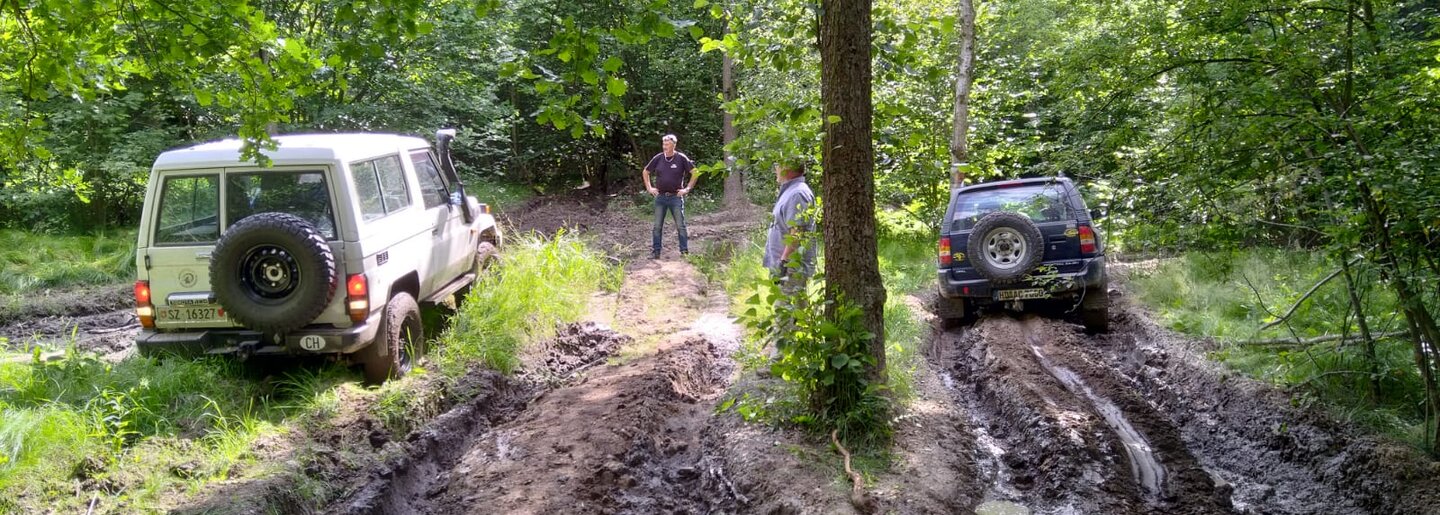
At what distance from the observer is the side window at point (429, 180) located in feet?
26.4

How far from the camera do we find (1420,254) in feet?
15.0

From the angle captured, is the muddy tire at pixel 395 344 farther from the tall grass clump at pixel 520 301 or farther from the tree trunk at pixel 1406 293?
the tree trunk at pixel 1406 293

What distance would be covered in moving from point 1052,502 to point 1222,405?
7.32 feet

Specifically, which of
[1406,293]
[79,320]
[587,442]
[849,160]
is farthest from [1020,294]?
[79,320]

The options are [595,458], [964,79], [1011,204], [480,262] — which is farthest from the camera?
[964,79]

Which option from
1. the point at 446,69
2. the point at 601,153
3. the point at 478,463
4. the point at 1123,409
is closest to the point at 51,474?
the point at 478,463

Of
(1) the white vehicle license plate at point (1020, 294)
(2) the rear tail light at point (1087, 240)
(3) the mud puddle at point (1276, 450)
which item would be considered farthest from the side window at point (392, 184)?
(2) the rear tail light at point (1087, 240)

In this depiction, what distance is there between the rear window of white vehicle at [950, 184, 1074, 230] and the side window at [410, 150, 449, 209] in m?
4.87

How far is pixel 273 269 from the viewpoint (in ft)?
20.3

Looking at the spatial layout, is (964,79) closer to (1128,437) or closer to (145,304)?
(1128,437)

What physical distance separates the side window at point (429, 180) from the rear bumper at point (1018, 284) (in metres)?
4.82

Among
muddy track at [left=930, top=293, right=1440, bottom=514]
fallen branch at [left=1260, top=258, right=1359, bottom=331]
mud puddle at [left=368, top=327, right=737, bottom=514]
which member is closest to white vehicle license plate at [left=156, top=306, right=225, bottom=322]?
mud puddle at [left=368, top=327, right=737, bottom=514]

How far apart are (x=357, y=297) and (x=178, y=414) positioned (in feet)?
4.12

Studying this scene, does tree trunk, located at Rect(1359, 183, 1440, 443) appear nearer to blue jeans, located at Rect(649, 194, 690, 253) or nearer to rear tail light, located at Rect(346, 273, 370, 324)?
rear tail light, located at Rect(346, 273, 370, 324)
